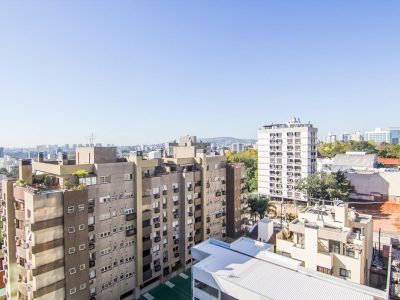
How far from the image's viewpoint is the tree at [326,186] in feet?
212

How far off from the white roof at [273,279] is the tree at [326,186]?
133ft

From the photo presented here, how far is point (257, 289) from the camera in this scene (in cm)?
2342

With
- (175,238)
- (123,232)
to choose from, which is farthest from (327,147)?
(123,232)

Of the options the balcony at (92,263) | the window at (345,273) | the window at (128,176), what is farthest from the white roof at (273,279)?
the window at (128,176)

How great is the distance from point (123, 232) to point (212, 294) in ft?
44.0

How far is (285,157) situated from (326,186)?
16.0 m

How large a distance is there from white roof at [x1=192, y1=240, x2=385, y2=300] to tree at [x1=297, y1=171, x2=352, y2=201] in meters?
40.6

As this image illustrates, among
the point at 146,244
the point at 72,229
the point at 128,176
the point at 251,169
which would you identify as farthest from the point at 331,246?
the point at 251,169

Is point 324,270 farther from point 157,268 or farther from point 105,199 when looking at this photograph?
point 105,199

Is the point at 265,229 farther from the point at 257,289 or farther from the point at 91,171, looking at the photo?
the point at 91,171

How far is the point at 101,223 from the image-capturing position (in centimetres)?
3181

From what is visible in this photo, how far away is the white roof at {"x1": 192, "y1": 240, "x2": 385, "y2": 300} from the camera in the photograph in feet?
74.9

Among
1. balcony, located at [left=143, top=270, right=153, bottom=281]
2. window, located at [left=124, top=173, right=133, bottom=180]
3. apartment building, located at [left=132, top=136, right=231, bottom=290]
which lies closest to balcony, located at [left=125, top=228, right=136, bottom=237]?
apartment building, located at [left=132, top=136, right=231, bottom=290]

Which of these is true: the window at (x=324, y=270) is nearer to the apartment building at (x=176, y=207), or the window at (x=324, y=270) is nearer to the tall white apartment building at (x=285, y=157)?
the apartment building at (x=176, y=207)
